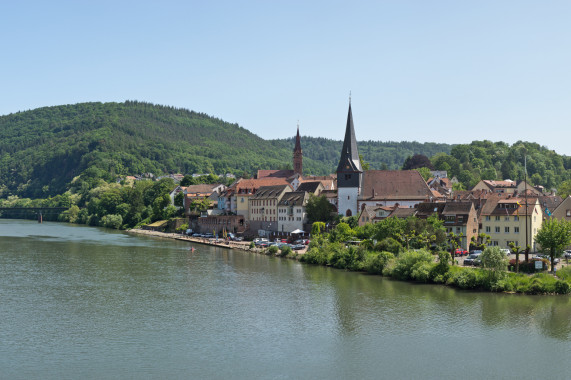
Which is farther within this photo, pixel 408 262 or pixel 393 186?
pixel 393 186

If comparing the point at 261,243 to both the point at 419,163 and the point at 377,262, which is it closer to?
the point at 377,262

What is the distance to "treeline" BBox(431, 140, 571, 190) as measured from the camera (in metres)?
177

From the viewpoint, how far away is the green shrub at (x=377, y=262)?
63719 mm

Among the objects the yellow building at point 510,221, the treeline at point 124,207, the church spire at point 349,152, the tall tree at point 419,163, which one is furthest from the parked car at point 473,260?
the tall tree at point 419,163

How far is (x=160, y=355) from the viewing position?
1446 inches

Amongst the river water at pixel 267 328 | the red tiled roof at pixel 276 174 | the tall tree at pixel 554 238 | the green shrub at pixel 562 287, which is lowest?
the river water at pixel 267 328

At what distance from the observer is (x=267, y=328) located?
42594mm

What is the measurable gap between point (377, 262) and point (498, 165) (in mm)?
137218

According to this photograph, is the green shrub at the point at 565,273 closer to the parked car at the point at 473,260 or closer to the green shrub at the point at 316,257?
the parked car at the point at 473,260

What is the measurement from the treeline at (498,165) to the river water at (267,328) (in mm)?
119965

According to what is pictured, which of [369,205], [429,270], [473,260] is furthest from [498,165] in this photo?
[429,270]

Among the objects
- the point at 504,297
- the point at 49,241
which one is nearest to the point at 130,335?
the point at 504,297

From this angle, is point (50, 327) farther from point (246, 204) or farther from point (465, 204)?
point (246, 204)

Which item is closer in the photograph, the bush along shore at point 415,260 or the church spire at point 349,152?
the bush along shore at point 415,260
